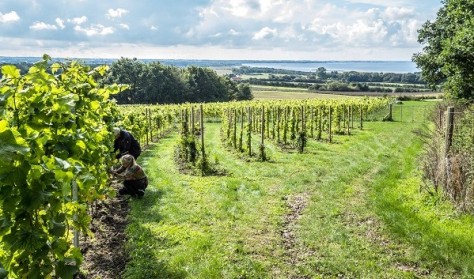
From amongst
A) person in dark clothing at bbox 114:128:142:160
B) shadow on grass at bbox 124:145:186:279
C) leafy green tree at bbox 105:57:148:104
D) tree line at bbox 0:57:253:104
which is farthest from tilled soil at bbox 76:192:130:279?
tree line at bbox 0:57:253:104

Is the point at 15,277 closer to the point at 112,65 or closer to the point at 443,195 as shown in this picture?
the point at 443,195

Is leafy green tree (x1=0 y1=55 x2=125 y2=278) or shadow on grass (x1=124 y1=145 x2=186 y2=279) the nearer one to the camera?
leafy green tree (x1=0 y1=55 x2=125 y2=278)

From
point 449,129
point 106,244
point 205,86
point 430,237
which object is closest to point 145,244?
point 106,244

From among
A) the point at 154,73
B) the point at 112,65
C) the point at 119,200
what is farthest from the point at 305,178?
the point at 112,65

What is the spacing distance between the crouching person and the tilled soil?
458mm

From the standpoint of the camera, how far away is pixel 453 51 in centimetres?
1842

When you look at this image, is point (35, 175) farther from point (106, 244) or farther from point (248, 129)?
point (248, 129)

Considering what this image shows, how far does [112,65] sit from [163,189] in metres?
74.5

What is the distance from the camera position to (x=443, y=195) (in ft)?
28.4

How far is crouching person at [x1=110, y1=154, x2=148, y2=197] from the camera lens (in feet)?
30.7

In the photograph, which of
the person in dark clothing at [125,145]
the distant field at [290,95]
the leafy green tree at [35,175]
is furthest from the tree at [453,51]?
the distant field at [290,95]

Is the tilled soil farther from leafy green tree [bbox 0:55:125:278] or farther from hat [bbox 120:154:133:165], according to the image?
leafy green tree [bbox 0:55:125:278]

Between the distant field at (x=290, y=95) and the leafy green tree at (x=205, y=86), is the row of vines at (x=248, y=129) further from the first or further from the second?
the leafy green tree at (x=205, y=86)

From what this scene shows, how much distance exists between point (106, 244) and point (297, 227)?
3241 millimetres
